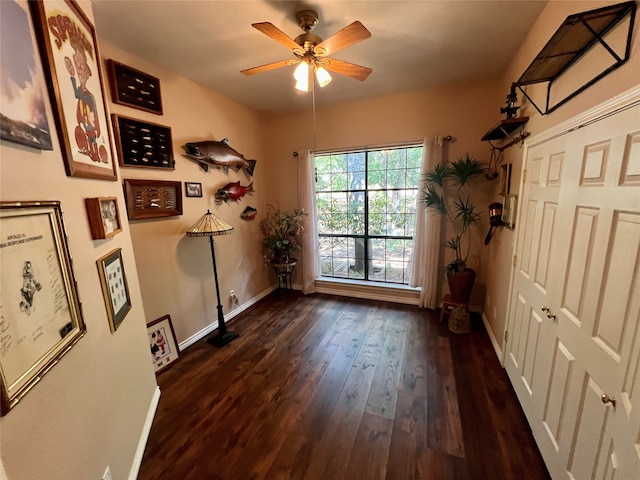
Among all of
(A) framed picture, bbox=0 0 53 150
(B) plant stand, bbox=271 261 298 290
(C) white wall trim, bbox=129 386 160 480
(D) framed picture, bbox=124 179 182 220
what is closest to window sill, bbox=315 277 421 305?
(B) plant stand, bbox=271 261 298 290

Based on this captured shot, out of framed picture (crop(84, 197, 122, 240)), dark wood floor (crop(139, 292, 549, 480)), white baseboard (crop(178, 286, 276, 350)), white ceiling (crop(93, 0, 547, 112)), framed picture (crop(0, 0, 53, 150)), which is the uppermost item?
white ceiling (crop(93, 0, 547, 112))

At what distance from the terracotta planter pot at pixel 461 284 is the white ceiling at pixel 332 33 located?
2.12 metres

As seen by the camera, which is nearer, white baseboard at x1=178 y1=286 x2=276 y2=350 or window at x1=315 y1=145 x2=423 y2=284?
white baseboard at x1=178 y1=286 x2=276 y2=350

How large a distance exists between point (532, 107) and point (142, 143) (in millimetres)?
3133

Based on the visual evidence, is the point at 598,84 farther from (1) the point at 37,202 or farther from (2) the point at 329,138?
(2) the point at 329,138

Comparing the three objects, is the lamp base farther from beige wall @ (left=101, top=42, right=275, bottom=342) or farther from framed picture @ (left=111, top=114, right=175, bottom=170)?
framed picture @ (left=111, top=114, right=175, bottom=170)

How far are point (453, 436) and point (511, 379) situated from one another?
803 mm

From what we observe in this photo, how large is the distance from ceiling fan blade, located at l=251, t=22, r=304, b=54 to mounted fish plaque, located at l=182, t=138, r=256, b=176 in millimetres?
1424

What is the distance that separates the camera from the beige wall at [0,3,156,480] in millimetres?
728

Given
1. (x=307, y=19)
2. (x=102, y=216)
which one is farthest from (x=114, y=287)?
(x=307, y=19)

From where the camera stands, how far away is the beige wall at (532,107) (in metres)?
1.02

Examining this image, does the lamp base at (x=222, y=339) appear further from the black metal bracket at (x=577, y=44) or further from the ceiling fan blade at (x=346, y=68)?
the black metal bracket at (x=577, y=44)

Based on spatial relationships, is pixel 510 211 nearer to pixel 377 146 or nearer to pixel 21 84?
pixel 377 146

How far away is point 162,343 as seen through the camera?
2.37 metres
